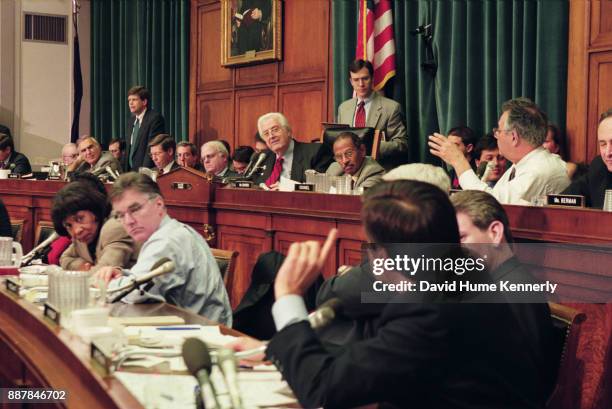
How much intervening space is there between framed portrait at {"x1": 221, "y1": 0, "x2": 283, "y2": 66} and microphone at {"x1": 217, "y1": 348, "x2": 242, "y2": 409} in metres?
6.65

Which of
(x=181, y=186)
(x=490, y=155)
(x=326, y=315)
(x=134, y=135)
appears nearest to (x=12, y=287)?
(x=326, y=315)

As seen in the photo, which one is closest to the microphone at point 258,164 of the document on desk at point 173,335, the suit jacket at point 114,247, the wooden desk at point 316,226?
the wooden desk at point 316,226

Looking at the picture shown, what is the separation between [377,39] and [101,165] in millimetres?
2732

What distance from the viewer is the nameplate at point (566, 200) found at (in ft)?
10.2

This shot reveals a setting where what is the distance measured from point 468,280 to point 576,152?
159 inches

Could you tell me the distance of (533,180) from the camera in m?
3.57

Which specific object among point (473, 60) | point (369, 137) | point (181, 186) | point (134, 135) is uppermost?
point (473, 60)

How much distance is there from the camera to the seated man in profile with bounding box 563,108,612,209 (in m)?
3.42

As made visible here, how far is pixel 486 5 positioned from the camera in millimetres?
5926

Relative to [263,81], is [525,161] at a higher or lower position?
lower

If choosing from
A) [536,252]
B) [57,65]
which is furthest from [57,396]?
[57,65]

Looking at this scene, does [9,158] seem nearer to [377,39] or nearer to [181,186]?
[181,186]

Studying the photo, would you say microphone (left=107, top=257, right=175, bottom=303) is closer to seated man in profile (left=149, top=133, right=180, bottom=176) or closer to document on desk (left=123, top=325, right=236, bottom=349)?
document on desk (left=123, top=325, right=236, bottom=349)

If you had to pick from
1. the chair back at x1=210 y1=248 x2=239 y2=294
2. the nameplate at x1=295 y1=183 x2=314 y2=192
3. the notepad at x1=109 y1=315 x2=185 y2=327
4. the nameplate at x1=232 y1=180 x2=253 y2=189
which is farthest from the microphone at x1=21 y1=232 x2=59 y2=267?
the nameplate at x1=232 y1=180 x2=253 y2=189
